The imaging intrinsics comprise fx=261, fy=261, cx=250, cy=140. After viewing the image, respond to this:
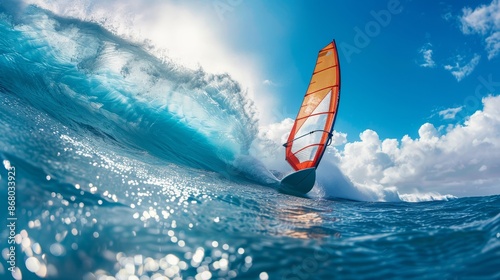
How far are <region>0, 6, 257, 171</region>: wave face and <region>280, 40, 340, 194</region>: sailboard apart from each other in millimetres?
2394

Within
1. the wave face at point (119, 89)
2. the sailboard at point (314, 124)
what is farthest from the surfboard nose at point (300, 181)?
the wave face at point (119, 89)

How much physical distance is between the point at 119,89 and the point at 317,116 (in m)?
8.32

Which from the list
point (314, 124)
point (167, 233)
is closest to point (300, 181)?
point (314, 124)

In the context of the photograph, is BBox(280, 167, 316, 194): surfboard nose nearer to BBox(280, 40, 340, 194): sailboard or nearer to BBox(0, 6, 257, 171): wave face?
BBox(280, 40, 340, 194): sailboard

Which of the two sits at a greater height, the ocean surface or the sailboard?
the sailboard

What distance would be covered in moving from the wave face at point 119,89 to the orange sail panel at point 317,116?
91.1 inches

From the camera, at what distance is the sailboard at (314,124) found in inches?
373

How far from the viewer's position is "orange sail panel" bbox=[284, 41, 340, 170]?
10305 mm

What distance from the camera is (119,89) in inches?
420

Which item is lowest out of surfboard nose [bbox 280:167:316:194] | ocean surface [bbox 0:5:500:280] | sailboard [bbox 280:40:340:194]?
ocean surface [bbox 0:5:500:280]

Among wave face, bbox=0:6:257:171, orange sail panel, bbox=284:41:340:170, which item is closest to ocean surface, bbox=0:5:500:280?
wave face, bbox=0:6:257:171

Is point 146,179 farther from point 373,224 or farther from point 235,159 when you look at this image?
point 235,159

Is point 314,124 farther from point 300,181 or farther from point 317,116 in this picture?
point 300,181

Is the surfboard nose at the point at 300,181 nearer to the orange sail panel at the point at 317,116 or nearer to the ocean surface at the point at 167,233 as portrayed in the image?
the orange sail panel at the point at 317,116
